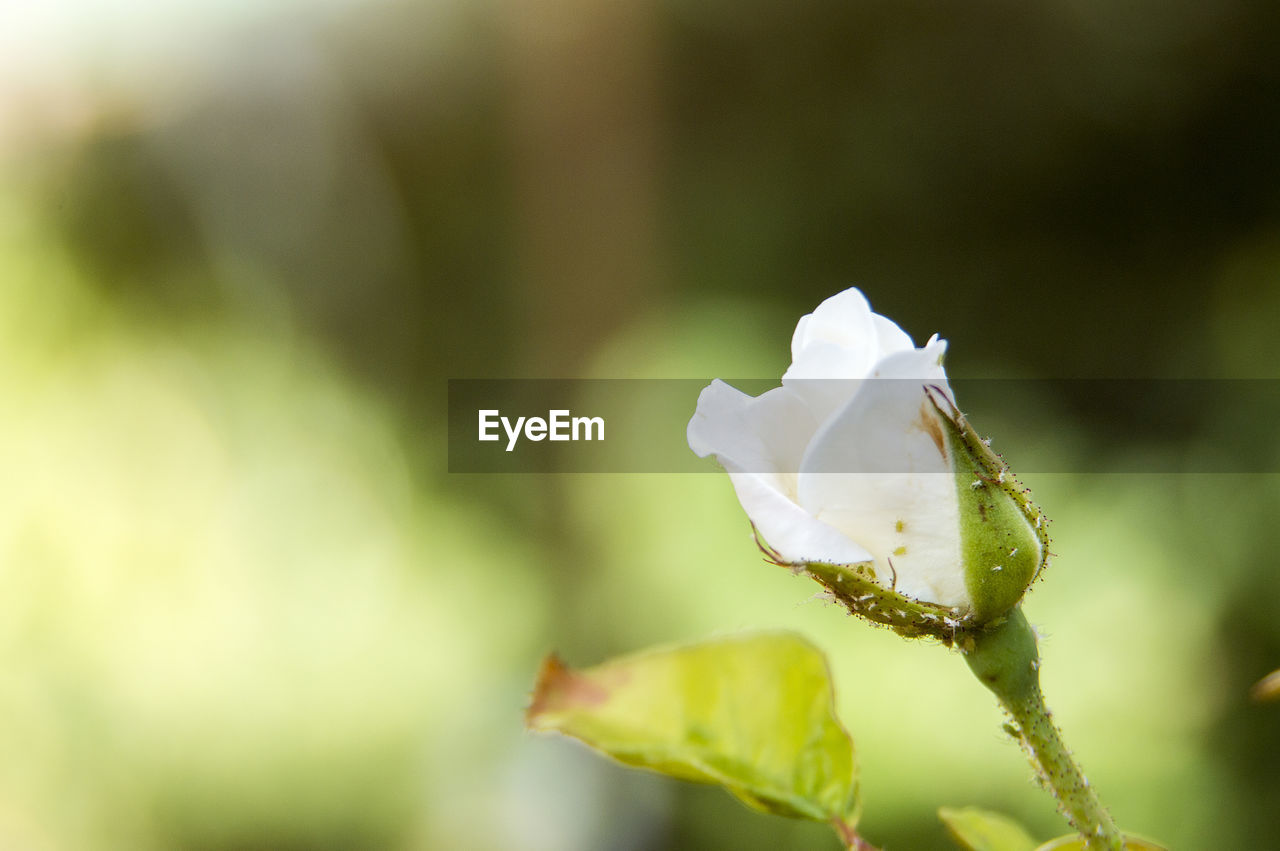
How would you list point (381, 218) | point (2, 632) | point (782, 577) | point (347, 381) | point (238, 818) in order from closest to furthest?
point (782, 577) → point (238, 818) → point (2, 632) → point (347, 381) → point (381, 218)

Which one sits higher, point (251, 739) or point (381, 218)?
point (381, 218)

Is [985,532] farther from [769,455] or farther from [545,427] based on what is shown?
[545,427]

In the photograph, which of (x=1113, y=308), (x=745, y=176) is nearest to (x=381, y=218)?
(x=745, y=176)

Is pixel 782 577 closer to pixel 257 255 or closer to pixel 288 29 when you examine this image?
pixel 257 255

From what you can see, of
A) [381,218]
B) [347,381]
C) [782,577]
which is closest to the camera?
[782,577]
